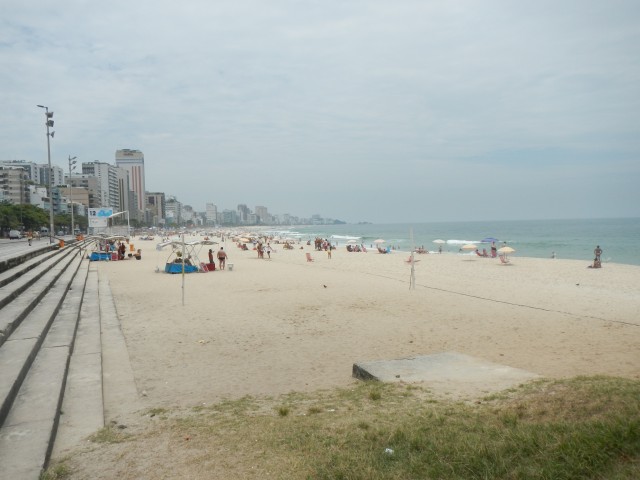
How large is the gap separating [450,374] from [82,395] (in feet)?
14.8

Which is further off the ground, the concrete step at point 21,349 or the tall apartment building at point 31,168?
the tall apartment building at point 31,168

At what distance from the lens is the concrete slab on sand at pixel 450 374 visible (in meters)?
5.48

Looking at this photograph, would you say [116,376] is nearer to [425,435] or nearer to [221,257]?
[425,435]

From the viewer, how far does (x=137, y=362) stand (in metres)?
7.06

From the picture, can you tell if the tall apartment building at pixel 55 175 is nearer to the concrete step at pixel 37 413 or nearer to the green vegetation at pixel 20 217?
the green vegetation at pixel 20 217

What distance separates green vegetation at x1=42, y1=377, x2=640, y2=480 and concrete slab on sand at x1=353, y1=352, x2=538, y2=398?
420 millimetres

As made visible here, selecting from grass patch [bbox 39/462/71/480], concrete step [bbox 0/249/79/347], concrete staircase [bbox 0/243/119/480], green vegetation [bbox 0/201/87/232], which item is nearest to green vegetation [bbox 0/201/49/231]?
green vegetation [bbox 0/201/87/232]

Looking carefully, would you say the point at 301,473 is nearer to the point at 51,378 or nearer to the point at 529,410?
the point at 529,410

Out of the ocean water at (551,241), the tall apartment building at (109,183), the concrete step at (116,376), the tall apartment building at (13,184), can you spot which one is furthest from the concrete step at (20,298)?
the tall apartment building at (109,183)

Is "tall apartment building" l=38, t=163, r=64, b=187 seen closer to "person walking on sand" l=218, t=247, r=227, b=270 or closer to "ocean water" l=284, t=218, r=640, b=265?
"ocean water" l=284, t=218, r=640, b=265

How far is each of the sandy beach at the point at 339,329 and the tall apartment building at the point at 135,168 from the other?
7341 inches

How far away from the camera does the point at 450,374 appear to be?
6.10m

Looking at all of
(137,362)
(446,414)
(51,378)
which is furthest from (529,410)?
(137,362)

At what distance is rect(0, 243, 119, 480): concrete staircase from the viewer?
376cm
